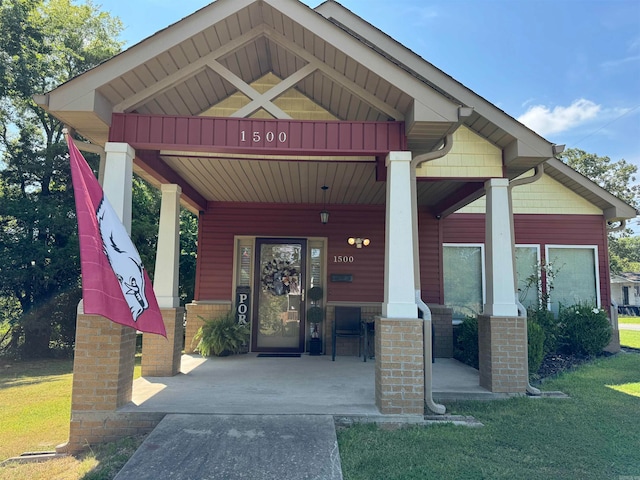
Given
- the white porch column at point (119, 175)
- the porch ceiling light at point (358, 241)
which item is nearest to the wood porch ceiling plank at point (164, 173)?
the white porch column at point (119, 175)

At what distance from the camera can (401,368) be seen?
13.0 feet

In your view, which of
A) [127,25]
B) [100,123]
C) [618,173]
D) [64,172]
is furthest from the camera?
[618,173]

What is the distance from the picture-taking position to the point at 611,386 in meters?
5.62

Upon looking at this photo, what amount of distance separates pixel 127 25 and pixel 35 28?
170 inches

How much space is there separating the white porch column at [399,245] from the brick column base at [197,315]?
4125 mm

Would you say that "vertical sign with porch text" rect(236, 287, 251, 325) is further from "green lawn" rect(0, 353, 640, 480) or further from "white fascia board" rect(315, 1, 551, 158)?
"white fascia board" rect(315, 1, 551, 158)

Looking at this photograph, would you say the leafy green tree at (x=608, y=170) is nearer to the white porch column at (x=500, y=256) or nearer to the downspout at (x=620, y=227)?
the downspout at (x=620, y=227)

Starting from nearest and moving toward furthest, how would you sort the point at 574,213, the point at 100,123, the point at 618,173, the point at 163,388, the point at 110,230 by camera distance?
the point at 110,230 → the point at 100,123 → the point at 163,388 → the point at 574,213 → the point at 618,173

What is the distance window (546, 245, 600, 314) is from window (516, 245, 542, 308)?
28 centimetres

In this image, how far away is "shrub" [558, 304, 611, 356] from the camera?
7.52 metres

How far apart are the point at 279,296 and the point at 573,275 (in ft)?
18.5

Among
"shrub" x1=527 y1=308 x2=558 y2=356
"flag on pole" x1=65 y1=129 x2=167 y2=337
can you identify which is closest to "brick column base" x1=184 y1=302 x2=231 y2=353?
"flag on pole" x1=65 y1=129 x2=167 y2=337

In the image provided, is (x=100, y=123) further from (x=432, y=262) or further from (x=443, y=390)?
(x=432, y=262)

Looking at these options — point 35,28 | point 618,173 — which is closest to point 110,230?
point 35,28
